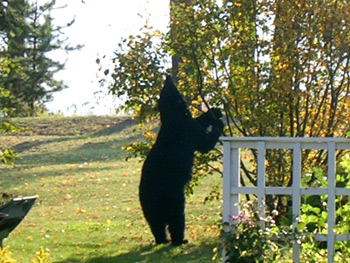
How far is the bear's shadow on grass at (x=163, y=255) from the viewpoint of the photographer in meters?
9.59

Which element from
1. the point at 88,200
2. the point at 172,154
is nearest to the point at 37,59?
the point at 88,200

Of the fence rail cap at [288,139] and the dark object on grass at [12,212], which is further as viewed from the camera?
the dark object on grass at [12,212]

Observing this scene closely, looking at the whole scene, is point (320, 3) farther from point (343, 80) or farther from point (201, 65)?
point (201, 65)

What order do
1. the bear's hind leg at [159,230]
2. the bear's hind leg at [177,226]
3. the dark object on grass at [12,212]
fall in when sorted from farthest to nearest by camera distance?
the bear's hind leg at [159,230] → the bear's hind leg at [177,226] → the dark object on grass at [12,212]

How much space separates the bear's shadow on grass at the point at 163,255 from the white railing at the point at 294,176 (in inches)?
93.8

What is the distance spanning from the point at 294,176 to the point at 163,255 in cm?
309

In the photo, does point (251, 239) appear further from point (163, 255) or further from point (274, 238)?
point (163, 255)

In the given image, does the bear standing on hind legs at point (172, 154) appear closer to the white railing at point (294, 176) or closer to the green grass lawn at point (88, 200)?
the green grass lawn at point (88, 200)

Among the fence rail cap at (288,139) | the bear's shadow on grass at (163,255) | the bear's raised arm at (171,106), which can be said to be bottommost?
the bear's shadow on grass at (163,255)

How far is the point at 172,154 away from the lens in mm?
9633

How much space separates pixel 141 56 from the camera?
10.5 metres

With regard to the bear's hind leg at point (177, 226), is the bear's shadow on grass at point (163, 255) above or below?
below

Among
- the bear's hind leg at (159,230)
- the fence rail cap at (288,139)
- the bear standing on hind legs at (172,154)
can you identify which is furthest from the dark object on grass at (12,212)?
the fence rail cap at (288,139)

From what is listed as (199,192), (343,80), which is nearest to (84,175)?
(199,192)
